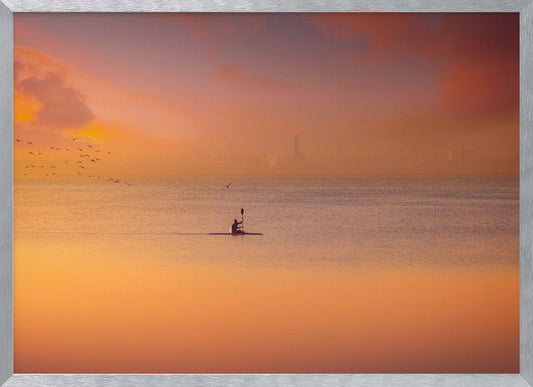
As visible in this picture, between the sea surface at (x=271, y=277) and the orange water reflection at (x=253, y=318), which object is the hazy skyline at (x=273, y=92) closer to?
the sea surface at (x=271, y=277)

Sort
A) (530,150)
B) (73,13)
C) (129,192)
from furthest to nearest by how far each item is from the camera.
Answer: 1. (129,192)
2. (73,13)
3. (530,150)

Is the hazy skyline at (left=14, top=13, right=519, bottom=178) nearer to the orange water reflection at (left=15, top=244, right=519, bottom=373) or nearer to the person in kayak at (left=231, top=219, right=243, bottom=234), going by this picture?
the person in kayak at (left=231, top=219, right=243, bottom=234)

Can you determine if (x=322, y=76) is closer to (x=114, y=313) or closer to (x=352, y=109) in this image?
Answer: (x=352, y=109)

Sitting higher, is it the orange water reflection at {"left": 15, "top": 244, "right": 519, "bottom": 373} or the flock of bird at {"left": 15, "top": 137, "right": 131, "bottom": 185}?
the flock of bird at {"left": 15, "top": 137, "right": 131, "bottom": 185}

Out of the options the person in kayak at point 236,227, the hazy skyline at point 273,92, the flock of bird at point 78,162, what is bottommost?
the person in kayak at point 236,227

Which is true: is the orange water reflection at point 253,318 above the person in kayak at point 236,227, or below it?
A: below

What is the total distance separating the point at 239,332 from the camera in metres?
1.91

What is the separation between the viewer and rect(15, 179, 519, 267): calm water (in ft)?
6.01

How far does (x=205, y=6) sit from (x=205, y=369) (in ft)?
3.74

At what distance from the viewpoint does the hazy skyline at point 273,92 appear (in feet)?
6.00

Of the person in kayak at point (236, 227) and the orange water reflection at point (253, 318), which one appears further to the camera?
the person in kayak at point (236, 227)

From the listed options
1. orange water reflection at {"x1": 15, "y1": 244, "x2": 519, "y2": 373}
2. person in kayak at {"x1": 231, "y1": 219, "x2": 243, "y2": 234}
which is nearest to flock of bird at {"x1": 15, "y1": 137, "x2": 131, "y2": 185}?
orange water reflection at {"x1": 15, "y1": 244, "x2": 519, "y2": 373}

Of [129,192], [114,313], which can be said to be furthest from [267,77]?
[114,313]

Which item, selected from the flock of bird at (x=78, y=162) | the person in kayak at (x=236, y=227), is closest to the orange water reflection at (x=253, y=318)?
the person in kayak at (x=236, y=227)
